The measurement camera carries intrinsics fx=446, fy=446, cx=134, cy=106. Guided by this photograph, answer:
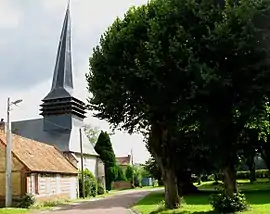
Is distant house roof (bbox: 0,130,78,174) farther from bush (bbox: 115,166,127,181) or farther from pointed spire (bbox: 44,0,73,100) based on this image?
bush (bbox: 115,166,127,181)

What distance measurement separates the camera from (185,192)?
43.0 metres

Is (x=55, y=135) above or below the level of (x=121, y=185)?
above

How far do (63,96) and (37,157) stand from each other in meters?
23.3

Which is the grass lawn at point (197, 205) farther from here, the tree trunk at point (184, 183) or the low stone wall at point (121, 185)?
the low stone wall at point (121, 185)

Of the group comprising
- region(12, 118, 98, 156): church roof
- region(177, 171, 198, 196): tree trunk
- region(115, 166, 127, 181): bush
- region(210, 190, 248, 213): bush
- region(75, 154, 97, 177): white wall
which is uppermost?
region(12, 118, 98, 156): church roof

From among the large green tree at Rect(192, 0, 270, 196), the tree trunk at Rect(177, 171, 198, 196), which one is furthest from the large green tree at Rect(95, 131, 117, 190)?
the large green tree at Rect(192, 0, 270, 196)

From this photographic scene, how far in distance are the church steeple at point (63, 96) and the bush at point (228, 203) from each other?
43693 millimetres

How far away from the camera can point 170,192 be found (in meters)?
23.0

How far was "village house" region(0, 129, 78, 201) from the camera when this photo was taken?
110 ft

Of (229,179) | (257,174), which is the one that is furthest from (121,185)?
(229,179)

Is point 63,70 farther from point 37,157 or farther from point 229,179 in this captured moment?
point 229,179

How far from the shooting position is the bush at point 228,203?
18281 millimetres

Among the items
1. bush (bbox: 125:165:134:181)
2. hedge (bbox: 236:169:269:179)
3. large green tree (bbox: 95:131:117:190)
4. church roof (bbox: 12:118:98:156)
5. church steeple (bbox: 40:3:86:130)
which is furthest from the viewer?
bush (bbox: 125:165:134:181)

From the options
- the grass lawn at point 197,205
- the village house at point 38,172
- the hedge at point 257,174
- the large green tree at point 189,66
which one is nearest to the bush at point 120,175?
the hedge at point 257,174
